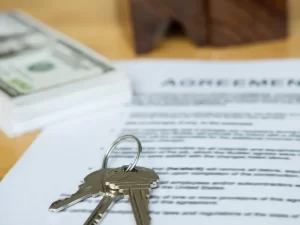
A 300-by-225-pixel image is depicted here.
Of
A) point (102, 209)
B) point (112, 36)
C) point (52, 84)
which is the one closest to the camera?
point (102, 209)

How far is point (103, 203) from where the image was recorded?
1.21 ft

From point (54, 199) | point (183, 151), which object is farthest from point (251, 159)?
point (54, 199)

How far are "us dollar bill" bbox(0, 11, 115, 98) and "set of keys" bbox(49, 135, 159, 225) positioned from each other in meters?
0.14

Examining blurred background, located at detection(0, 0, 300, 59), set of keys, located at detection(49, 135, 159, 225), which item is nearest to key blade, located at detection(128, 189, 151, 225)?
set of keys, located at detection(49, 135, 159, 225)

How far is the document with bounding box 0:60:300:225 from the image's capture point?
36 centimetres

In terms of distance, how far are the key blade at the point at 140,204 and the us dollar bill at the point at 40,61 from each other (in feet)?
0.59

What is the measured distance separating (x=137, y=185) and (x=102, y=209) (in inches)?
1.4

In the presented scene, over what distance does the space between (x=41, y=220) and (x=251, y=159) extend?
0.17m

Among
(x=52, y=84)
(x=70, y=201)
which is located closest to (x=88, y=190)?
(x=70, y=201)

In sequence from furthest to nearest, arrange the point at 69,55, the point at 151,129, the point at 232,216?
the point at 69,55 → the point at 151,129 → the point at 232,216

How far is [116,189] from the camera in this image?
15.0 inches

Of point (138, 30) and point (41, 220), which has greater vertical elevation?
point (138, 30)

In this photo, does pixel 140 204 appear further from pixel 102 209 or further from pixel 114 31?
pixel 114 31

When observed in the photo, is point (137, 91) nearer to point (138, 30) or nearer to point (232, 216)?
point (138, 30)
